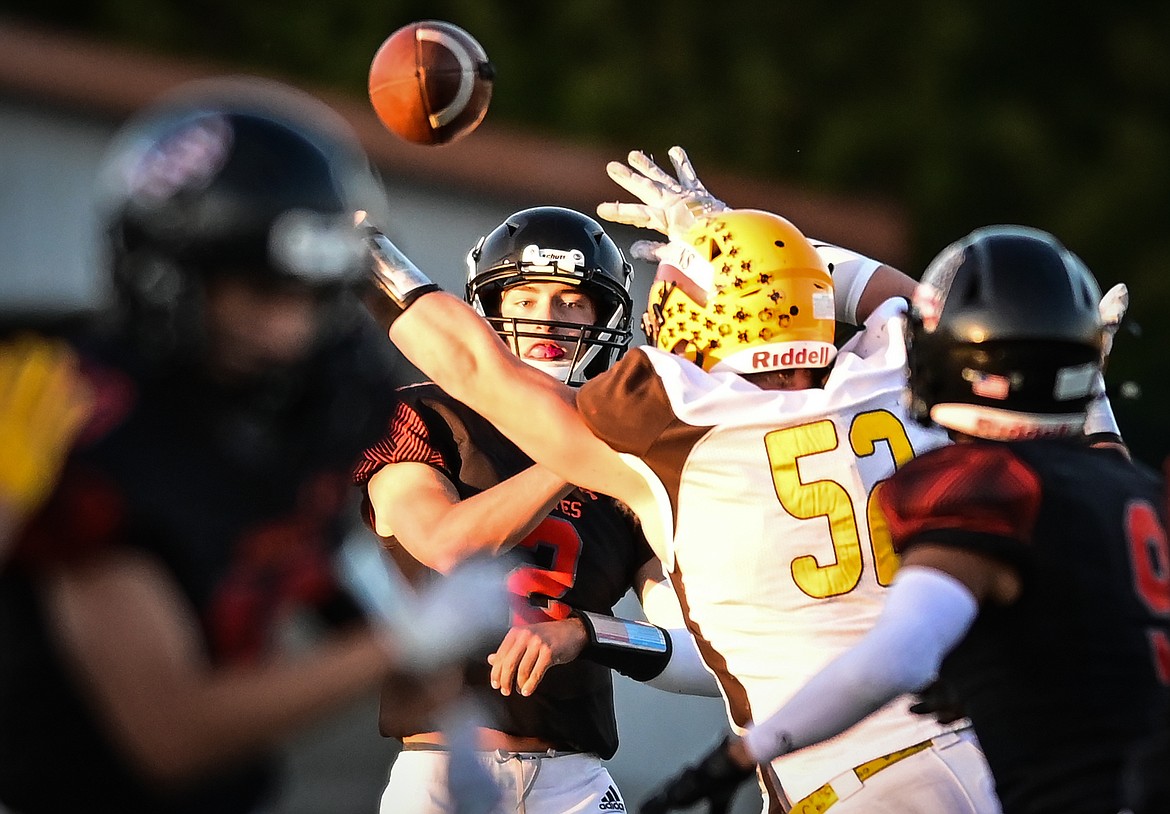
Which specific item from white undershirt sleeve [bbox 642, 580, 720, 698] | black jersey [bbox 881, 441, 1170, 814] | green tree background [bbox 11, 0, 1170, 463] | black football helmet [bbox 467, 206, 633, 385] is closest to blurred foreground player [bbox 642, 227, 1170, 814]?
black jersey [bbox 881, 441, 1170, 814]

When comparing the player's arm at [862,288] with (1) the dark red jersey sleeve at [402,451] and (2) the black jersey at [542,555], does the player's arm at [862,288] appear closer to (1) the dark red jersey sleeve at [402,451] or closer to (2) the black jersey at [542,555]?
(2) the black jersey at [542,555]

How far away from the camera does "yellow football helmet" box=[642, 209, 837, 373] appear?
3744 mm

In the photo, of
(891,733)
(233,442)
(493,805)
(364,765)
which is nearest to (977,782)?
(891,733)

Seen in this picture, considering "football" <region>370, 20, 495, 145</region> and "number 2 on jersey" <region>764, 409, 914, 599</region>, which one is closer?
"number 2 on jersey" <region>764, 409, 914, 599</region>

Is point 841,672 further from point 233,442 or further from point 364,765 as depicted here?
point 364,765

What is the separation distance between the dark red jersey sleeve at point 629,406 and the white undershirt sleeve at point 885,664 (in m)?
0.83

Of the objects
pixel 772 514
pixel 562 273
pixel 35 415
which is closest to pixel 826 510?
pixel 772 514

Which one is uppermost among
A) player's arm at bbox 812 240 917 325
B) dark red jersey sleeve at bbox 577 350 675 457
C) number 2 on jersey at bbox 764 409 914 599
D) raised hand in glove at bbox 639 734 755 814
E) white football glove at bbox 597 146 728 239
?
white football glove at bbox 597 146 728 239

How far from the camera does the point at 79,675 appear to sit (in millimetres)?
2350

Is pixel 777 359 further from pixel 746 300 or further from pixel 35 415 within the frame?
pixel 35 415

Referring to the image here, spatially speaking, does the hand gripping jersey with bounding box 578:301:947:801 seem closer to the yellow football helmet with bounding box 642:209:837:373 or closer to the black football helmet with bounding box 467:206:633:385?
the yellow football helmet with bounding box 642:209:837:373

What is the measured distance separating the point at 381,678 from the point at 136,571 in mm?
373

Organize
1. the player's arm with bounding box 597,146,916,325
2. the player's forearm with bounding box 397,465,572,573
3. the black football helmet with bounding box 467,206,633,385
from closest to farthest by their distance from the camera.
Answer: the player's forearm with bounding box 397,465,572,573
the player's arm with bounding box 597,146,916,325
the black football helmet with bounding box 467,206,633,385

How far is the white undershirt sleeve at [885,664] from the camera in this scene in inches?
108
